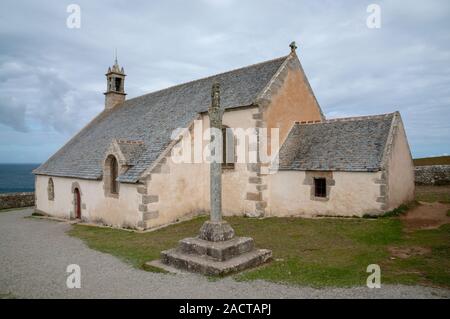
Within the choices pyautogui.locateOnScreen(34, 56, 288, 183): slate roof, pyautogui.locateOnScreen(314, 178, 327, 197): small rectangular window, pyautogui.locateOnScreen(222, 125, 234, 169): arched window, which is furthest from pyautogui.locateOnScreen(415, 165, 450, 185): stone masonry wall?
pyautogui.locateOnScreen(222, 125, 234, 169): arched window

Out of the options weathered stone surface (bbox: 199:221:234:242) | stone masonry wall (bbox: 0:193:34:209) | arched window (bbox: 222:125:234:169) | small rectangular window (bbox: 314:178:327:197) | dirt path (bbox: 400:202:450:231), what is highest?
arched window (bbox: 222:125:234:169)

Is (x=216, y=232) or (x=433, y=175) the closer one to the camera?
(x=216, y=232)

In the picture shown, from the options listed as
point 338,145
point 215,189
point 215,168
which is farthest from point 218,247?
point 338,145

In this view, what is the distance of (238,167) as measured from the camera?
1692cm

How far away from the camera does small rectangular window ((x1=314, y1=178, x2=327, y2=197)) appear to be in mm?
15672

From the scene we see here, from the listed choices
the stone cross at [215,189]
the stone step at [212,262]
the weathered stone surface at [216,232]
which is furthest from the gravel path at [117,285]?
the stone cross at [215,189]

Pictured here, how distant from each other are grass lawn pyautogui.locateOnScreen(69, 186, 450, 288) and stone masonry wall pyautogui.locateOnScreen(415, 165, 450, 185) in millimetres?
15974

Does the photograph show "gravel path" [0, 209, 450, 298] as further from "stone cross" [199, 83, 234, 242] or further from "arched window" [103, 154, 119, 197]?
"arched window" [103, 154, 119, 197]

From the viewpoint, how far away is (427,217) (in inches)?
554

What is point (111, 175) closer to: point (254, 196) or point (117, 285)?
point (254, 196)

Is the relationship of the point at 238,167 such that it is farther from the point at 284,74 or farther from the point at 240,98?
the point at 284,74

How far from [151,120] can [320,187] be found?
11.6 m

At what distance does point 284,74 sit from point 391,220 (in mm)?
9123
